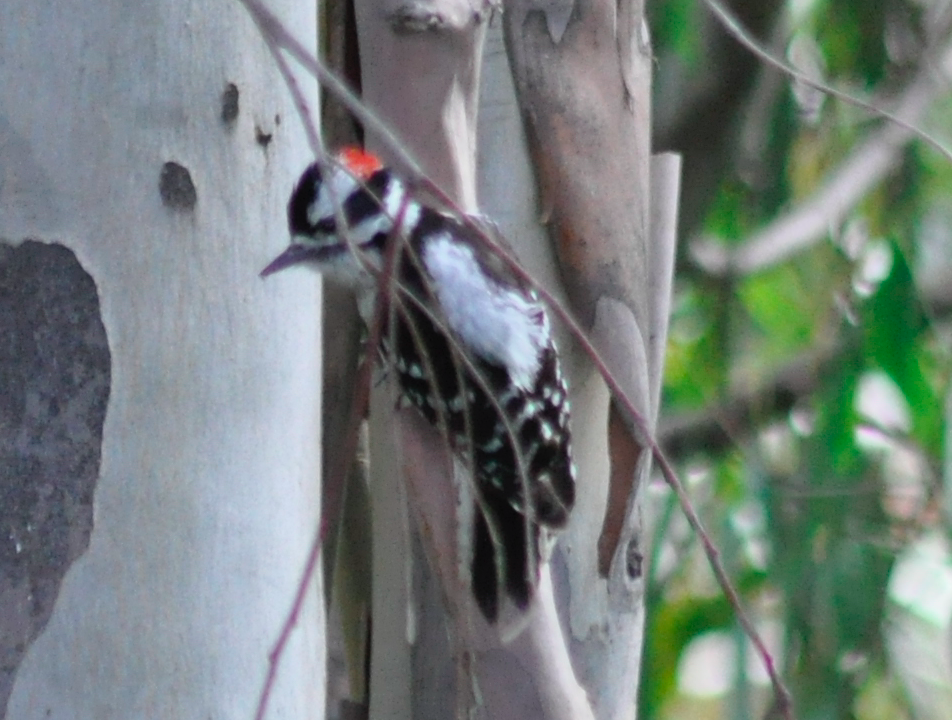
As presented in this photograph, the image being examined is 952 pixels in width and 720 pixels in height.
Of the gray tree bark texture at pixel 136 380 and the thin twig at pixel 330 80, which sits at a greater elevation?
the thin twig at pixel 330 80

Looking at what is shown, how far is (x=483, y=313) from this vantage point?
100cm

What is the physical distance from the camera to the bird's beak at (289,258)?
0.73 metres

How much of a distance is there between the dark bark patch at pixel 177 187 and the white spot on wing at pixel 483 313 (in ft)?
1.05

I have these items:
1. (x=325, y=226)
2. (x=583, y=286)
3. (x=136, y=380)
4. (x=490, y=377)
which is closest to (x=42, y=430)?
(x=136, y=380)

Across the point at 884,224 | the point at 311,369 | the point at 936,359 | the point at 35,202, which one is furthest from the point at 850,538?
the point at 35,202

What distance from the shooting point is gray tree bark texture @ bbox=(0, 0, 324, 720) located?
64 centimetres

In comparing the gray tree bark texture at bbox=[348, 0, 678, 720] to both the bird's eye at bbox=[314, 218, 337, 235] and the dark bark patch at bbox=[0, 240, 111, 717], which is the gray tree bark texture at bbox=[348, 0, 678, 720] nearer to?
the bird's eye at bbox=[314, 218, 337, 235]

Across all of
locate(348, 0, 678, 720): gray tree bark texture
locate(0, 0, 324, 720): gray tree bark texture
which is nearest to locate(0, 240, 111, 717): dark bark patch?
locate(0, 0, 324, 720): gray tree bark texture

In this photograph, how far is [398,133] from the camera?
918 mm

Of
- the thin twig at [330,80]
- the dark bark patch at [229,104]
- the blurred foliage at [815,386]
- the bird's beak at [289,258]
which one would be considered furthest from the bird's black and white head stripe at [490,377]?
the blurred foliage at [815,386]

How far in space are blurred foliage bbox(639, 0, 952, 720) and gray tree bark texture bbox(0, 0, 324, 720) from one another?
3.74 ft

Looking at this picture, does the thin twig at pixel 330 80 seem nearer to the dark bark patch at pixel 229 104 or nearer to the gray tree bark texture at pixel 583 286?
the dark bark patch at pixel 229 104

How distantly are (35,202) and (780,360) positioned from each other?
5.24ft

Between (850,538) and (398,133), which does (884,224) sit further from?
(398,133)
